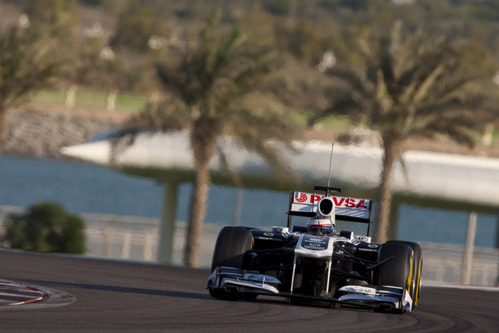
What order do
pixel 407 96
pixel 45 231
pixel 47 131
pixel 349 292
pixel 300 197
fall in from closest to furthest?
pixel 349 292 → pixel 300 197 → pixel 45 231 → pixel 407 96 → pixel 47 131

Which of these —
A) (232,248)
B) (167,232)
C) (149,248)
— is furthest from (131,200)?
(232,248)

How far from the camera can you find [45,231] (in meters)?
36.7

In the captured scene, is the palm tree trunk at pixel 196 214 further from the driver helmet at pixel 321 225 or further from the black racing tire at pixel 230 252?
the black racing tire at pixel 230 252

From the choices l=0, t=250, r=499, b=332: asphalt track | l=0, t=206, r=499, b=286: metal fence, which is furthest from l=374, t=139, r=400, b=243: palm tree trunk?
l=0, t=250, r=499, b=332: asphalt track

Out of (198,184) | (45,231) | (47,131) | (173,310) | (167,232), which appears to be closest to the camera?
(173,310)

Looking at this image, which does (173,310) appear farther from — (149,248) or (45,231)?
(149,248)

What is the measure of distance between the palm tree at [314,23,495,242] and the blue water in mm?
54668

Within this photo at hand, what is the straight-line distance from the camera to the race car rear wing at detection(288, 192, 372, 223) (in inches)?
713

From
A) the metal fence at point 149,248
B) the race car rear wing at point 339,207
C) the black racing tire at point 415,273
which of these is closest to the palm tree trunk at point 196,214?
the metal fence at point 149,248

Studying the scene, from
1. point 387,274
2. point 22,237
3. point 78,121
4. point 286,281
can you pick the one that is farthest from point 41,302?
point 78,121

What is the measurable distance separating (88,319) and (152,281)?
7.33m

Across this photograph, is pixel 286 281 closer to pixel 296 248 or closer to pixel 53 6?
pixel 296 248

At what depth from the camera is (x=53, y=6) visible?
154 m

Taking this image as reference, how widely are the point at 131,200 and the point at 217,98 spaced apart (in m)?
93.3
